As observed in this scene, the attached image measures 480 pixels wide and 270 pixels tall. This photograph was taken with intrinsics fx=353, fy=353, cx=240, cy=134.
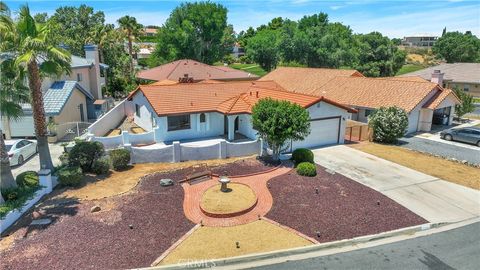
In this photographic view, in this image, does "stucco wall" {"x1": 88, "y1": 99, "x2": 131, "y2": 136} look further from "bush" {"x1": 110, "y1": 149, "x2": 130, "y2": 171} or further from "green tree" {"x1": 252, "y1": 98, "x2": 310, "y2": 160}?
"green tree" {"x1": 252, "y1": 98, "x2": 310, "y2": 160}

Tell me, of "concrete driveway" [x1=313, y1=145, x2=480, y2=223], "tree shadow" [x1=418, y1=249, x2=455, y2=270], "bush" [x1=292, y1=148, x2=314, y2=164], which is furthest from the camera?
"bush" [x1=292, y1=148, x2=314, y2=164]

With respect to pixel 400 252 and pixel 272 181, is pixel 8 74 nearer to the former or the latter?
pixel 272 181

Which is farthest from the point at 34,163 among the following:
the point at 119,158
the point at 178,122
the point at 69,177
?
the point at 178,122

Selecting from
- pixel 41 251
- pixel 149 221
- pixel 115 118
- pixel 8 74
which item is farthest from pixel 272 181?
pixel 115 118

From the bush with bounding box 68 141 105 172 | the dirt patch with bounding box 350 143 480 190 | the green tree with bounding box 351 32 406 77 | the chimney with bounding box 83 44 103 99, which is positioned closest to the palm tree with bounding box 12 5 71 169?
the bush with bounding box 68 141 105 172

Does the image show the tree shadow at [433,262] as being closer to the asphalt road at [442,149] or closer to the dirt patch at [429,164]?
the dirt patch at [429,164]

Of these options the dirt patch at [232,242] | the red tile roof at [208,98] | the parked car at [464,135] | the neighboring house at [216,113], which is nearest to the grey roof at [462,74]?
the parked car at [464,135]
